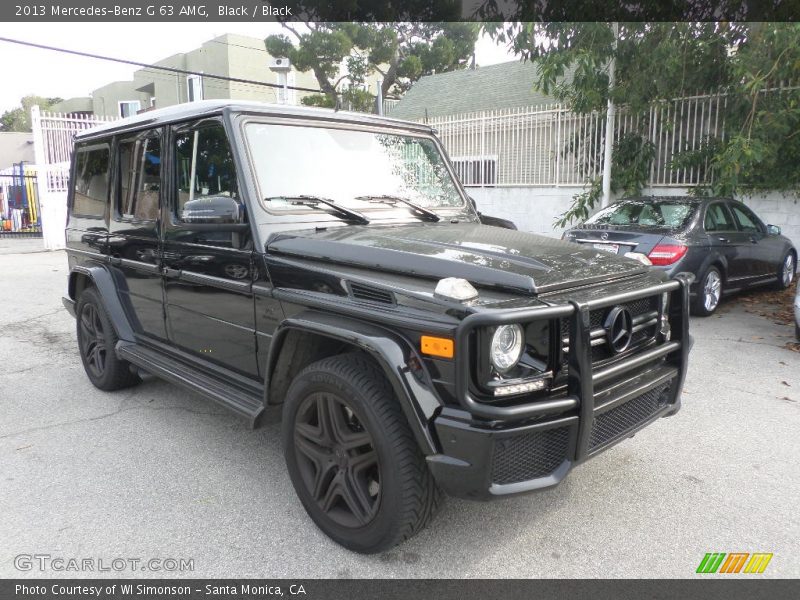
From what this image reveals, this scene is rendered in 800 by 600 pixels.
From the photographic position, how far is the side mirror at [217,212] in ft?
10.4

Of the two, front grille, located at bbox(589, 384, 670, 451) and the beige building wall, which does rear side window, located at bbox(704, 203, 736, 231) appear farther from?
the beige building wall

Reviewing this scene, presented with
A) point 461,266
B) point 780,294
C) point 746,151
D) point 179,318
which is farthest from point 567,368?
point 780,294

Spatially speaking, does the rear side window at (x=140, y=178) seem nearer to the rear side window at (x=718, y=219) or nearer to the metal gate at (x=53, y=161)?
the rear side window at (x=718, y=219)

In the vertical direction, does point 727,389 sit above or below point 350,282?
below

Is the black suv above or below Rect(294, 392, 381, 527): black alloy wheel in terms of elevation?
above

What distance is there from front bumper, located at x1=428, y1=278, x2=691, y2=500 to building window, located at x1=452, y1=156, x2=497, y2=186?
11.3m

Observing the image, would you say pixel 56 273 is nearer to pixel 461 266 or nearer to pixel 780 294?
pixel 461 266

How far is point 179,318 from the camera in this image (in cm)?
393

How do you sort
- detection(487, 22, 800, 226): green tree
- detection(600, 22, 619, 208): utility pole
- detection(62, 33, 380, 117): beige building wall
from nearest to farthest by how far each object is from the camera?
detection(487, 22, 800, 226): green tree
detection(600, 22, 619, 208): utility pole
detection(62, 33, 380, 117): beige building wall

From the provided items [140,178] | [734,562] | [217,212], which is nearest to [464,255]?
[217,212]

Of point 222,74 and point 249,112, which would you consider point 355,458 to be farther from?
point 222,74

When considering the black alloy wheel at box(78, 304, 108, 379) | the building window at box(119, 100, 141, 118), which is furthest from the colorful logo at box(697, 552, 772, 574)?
the building window at box(119, 100, 141, 118)

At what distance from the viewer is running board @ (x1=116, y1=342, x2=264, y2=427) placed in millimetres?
3188

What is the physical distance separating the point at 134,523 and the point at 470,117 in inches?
484
